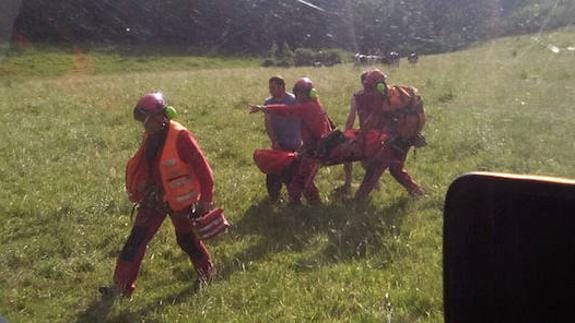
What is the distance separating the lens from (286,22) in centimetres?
5844

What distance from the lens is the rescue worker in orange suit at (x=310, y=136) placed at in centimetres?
912

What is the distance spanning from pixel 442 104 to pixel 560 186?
58.7ft

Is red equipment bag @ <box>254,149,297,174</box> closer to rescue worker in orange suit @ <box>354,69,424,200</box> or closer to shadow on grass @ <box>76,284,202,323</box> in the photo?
rescue worker in orange suit @ <box>354,69,424,200</box>

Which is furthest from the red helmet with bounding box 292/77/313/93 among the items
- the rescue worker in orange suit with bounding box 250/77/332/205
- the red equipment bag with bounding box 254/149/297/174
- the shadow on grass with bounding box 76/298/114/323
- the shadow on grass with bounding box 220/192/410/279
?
the shadow on grass with bounding box 76/298/114/323

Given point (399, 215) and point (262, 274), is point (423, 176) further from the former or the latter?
point (262, 274)

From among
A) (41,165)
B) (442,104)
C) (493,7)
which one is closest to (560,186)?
(41,165)

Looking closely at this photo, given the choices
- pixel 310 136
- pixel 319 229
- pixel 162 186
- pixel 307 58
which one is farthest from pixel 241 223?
pixel 307 58

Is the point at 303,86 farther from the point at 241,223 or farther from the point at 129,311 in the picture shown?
the point at 129,311

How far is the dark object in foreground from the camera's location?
1736 millimetres

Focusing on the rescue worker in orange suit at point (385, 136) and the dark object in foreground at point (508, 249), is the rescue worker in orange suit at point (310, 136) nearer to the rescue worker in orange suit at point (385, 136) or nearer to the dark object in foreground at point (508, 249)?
the rescue worker in orange suit at point (385, 136)

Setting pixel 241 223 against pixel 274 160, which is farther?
pixel 274 160

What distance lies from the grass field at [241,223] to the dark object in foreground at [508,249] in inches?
127

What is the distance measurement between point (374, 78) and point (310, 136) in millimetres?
1095

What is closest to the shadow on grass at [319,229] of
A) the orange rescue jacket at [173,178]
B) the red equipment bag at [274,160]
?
the red equipment bag at [274,160]
